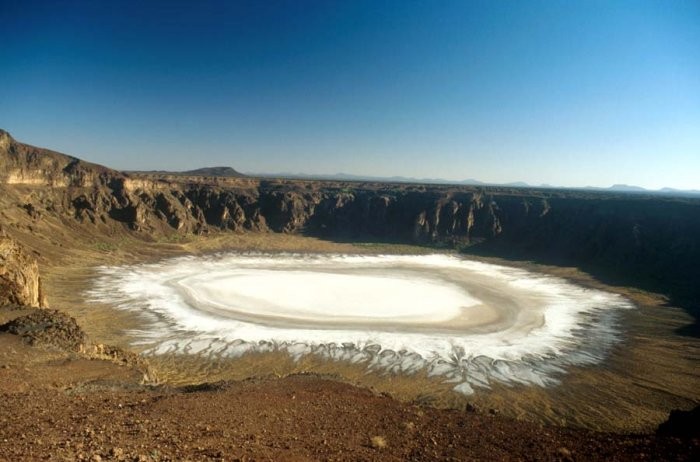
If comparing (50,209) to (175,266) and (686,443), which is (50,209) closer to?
(175,266)

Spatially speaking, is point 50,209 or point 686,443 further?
point 50,209

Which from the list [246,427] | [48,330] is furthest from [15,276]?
[246,427]

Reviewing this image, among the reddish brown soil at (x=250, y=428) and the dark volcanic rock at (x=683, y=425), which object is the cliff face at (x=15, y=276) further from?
the dark volcanic rock at (x=683, y=425)

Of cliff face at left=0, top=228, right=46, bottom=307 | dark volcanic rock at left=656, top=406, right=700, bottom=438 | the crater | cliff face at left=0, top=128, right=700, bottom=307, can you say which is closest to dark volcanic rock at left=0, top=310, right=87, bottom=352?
cliff face at left=0, top=228, right=46, bottom=307

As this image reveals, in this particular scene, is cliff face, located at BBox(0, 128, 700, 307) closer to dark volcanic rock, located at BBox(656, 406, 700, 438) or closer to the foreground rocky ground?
dark volcanic rock, located at BBox(656, 406, 700, 438)

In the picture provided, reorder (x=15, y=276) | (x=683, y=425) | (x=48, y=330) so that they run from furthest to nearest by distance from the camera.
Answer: (x=15, y=276) < (x=48, y=330) < (x=683, y=425)

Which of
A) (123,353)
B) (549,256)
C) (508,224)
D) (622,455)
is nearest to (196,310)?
(123,353)

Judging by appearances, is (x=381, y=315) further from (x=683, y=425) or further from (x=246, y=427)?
(x=246, y=427)
